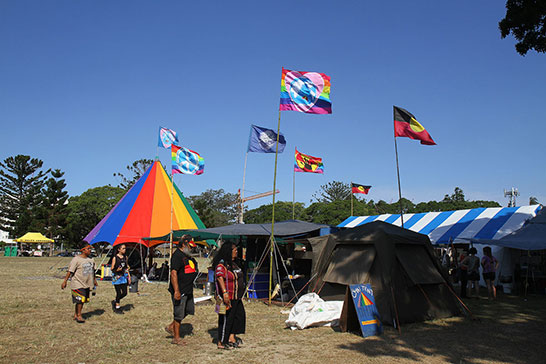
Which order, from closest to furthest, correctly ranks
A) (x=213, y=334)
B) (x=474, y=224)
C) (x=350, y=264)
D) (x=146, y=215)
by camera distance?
(x=213, y=334), (x=350, y=264), (x=474, y=224), (x=146, y=215)

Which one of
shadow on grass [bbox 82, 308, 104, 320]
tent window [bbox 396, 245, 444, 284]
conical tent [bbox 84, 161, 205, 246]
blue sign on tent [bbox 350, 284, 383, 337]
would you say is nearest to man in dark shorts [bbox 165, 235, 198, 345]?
blue sign on tent [bbox 350, 284, 383, 337]

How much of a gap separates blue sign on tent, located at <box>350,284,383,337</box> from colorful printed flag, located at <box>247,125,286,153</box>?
212 inches

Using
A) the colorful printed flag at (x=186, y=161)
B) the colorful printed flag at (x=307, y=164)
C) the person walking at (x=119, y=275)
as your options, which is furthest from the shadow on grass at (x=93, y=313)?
the colorful printed flag at (x=307, y=164)

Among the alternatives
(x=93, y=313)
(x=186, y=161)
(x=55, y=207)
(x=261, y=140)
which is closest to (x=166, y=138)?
(x=186, y=161)

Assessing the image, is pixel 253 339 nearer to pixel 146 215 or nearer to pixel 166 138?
pixel 166 138

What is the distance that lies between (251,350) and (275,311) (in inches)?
138

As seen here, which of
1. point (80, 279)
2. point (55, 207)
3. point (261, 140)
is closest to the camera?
point (80, 279)

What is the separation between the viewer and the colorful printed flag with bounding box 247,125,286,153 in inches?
470

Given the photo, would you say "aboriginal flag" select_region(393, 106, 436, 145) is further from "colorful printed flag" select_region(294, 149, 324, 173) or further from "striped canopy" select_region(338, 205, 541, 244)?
"colorful printed flag" select_region(294, 149, 324, 173)

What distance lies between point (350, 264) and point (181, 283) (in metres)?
4.06

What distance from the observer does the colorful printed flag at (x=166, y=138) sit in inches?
600

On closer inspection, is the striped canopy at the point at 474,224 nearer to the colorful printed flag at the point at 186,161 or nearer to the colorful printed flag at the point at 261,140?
the colorful printed flag at the point at 261,140

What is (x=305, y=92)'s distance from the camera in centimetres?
1053

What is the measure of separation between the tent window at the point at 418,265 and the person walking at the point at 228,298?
390 cm
